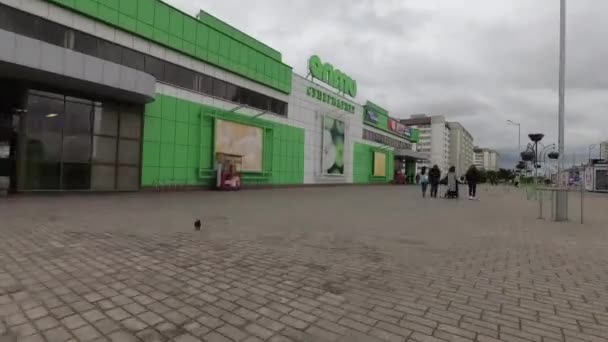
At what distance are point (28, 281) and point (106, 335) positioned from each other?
1.83 meters

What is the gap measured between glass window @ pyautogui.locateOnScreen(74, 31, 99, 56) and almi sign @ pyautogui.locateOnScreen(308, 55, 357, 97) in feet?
64.4

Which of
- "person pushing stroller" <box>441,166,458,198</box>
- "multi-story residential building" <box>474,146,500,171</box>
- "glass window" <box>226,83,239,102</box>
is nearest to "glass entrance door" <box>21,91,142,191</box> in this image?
"glass window" <box>226,83,239,102</box>

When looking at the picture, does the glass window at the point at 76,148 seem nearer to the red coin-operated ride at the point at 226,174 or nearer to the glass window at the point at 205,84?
the red coin-operated ride at the point at 226,174

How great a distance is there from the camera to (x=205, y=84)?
857 inches

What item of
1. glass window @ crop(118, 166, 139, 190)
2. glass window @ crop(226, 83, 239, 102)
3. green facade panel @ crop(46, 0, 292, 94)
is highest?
green facade panel @ crop(46, 0, 292, 94)

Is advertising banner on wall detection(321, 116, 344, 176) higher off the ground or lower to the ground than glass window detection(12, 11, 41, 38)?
lower

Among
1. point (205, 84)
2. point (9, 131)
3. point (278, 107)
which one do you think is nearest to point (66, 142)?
point (9, 131)

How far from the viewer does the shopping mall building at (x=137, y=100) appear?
45.7 feet

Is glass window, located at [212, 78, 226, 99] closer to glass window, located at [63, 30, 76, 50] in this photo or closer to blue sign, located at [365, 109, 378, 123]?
glass window, located at [63, 30, 76, 50]

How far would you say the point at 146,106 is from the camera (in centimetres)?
1831

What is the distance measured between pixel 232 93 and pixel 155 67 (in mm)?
5855

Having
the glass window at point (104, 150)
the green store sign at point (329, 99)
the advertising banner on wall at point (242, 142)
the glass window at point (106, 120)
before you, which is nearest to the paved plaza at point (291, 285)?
the glass window at point (104, 150)

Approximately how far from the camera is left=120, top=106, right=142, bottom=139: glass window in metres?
17.2

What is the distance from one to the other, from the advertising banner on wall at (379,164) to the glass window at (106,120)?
111 ft
